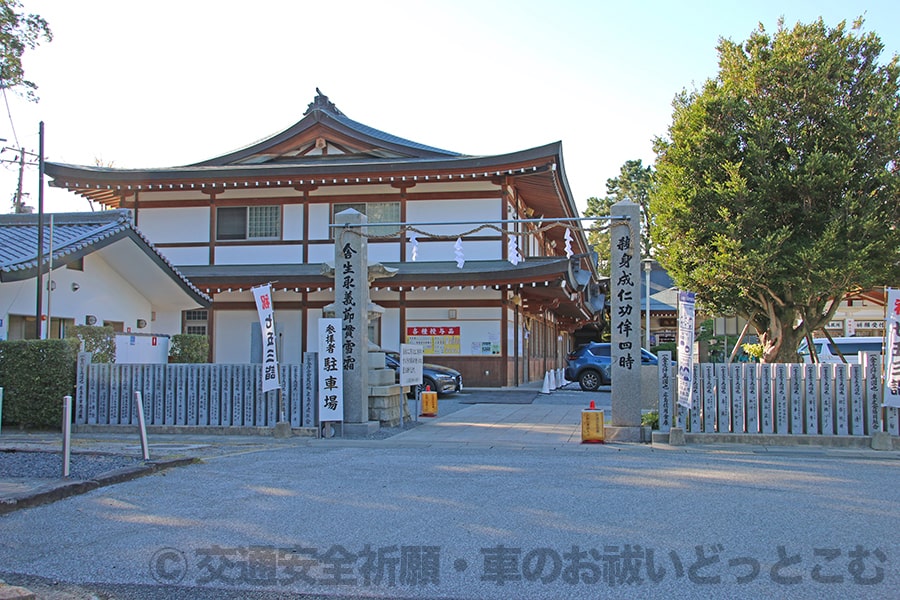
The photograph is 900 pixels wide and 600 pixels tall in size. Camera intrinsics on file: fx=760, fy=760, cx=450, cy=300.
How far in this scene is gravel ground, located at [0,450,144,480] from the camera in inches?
340

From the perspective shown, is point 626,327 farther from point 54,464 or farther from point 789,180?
point 54,464

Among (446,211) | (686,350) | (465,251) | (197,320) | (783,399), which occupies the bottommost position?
(783,399)

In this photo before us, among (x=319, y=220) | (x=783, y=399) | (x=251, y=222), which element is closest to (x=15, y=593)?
(x=783, y=399)

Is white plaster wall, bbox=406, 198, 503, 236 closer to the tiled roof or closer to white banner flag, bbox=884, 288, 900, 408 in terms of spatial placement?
the tiled roof

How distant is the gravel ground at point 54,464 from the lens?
865 centimetres

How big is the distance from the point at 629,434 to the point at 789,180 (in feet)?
18.9

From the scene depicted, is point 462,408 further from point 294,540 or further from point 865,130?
Answer: point 294,540

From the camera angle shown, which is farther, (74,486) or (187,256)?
(187,256)

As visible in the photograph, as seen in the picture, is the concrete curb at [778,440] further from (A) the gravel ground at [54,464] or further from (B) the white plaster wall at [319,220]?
(B) the white plaster wall at [319,220]

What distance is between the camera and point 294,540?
19.8 ft

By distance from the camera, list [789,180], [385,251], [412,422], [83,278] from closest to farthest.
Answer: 1. [789,180]
2. [412,422]
3. [83,278]
4. [385,251]

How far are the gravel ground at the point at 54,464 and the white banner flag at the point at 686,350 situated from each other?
25.1 feet

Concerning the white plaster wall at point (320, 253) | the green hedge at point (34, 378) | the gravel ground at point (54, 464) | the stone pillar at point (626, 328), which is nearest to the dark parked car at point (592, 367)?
the white plaster wall at point (320, 253)

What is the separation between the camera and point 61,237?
1659 cm
